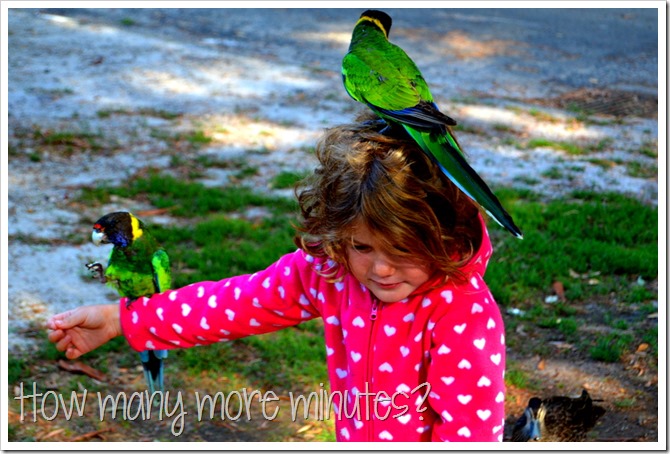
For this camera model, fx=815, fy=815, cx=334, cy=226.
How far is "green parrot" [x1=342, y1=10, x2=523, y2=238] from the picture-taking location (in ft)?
5.82

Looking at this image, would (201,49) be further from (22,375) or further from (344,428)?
(344,428)

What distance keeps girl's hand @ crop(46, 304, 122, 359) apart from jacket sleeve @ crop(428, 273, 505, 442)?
0.93 metres

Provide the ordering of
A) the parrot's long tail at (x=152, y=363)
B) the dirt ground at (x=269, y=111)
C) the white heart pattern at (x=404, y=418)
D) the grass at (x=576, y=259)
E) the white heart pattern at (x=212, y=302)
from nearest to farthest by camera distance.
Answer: the white heart pattern at (x=404, y=418) < the white heart pattern at (x=212, y=302) < the parrot's long tail at (x=152, y=363) < the dirt ground at (x=269, y=111) < the grass at (x=576, y=259)

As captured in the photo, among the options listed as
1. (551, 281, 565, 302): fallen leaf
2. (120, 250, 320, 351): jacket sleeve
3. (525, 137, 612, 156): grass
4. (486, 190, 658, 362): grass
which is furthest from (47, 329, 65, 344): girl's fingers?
(525, 137, 612, 156): grass

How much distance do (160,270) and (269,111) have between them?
462cm

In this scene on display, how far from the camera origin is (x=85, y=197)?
5.07 m

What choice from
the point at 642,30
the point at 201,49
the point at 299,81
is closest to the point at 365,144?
the point at 299,81

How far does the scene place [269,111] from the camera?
6.82m

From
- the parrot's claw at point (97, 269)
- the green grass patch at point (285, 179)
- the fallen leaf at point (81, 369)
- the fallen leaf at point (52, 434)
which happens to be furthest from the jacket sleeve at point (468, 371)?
the green grass patch at point (285, 179)

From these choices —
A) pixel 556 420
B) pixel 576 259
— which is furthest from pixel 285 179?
pixel 556 420

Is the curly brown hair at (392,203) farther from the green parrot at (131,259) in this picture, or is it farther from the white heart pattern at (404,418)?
the green parrot at (131,259)

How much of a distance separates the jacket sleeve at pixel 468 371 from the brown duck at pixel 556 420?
37.6 inches

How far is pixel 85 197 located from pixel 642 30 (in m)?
7.67

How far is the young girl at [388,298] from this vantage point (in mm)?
1878
